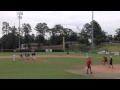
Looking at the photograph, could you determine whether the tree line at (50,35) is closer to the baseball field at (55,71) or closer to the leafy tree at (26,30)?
the leafy tree at (26,30)

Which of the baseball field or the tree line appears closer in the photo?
the baseball field

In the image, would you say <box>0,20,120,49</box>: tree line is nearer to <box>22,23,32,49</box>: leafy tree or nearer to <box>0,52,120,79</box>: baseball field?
<box>22,23,32,49</box>: leafy tree

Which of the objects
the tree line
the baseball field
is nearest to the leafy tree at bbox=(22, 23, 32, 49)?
the tree line

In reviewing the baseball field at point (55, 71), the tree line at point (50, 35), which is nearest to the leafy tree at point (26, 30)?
the tree line at point (50, 35)

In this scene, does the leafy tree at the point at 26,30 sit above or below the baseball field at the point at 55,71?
above

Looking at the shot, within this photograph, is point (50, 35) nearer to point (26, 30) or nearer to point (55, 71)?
point (26, 30)

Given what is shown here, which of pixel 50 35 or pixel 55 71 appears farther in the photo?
pixel 50 35

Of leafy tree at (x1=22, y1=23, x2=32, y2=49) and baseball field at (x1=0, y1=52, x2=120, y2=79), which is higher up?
leafy tree at (x1=22, y1=23, x2=32, y2=49)

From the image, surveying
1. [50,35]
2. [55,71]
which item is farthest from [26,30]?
[55,71]

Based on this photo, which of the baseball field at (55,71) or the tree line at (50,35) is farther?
the tree line at (50,35)
